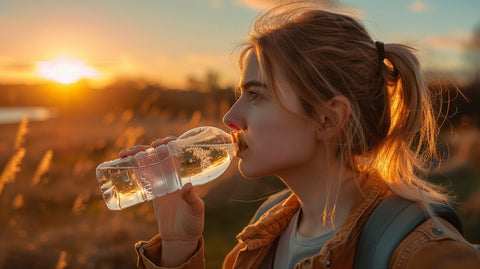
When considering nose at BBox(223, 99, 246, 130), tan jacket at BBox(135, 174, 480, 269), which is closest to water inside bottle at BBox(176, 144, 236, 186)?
tan jacket at BBox(135, 174, 480, 269)

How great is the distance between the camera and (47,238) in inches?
197

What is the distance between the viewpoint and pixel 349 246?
1.98 meters

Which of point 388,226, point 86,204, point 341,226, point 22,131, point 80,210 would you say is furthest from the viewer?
point 86,204

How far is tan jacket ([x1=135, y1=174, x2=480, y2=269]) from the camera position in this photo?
5.61 ft

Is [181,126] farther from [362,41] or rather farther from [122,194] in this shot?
[362,41]

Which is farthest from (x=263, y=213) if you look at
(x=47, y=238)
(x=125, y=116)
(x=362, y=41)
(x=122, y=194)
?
(x=47, y=238)

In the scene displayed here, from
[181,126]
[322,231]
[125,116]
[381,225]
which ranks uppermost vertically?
[381,225]

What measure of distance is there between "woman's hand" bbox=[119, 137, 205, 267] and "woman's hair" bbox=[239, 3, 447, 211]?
0.83 metres

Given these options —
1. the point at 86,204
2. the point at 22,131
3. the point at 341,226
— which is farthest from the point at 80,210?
the point at 341,226

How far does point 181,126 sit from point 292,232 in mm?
5351

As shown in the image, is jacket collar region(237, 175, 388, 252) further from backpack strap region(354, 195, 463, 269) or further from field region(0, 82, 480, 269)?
field region(0, 82, 480, 269)

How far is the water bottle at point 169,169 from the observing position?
9.43 feet

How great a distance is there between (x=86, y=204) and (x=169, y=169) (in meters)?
3.78

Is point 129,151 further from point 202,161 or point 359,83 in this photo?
point 359,83
